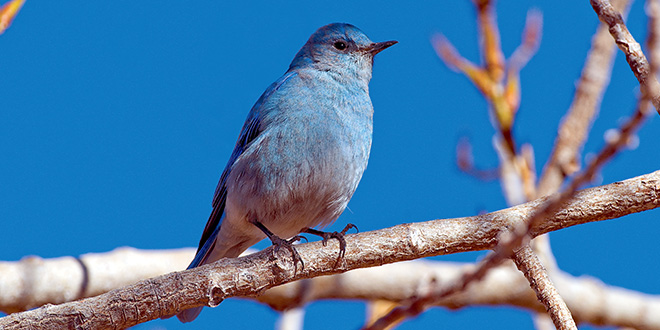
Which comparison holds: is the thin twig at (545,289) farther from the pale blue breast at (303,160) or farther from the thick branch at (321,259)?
the pale blue breast at (303,160)

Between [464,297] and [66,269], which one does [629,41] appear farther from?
[66,269]

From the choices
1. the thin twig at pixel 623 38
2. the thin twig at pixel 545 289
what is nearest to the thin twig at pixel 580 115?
Result: the thin twig at pixel 545 289

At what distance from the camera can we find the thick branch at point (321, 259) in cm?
272

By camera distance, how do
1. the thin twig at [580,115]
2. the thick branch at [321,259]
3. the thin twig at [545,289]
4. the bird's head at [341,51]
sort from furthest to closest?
the bird's head at [341,51] → the thin twig at [580,115] → the thick branch at [321,259] → the thin twig at [545,289]

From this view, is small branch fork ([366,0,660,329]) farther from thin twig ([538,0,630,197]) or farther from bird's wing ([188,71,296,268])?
bird's wing ([188,71,296,268])

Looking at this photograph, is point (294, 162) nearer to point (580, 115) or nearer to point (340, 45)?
point (340, 45)

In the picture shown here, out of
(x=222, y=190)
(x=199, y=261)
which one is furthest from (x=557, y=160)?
(x=199, y=261)

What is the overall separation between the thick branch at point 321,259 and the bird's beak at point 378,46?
5.77ft

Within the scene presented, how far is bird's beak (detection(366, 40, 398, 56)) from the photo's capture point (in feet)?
15.0

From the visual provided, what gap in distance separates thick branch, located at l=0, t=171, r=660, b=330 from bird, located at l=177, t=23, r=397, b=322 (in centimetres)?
39

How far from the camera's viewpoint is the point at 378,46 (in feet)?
15.0

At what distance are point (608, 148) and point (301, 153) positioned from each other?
107 inches

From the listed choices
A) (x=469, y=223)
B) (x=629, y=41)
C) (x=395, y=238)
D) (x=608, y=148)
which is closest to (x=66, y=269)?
(x=395, y=238)

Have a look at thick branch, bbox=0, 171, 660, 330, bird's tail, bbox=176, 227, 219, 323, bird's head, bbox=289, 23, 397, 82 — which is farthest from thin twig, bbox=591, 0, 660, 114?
bird's tail, bbox=176, 227, 219, 323
